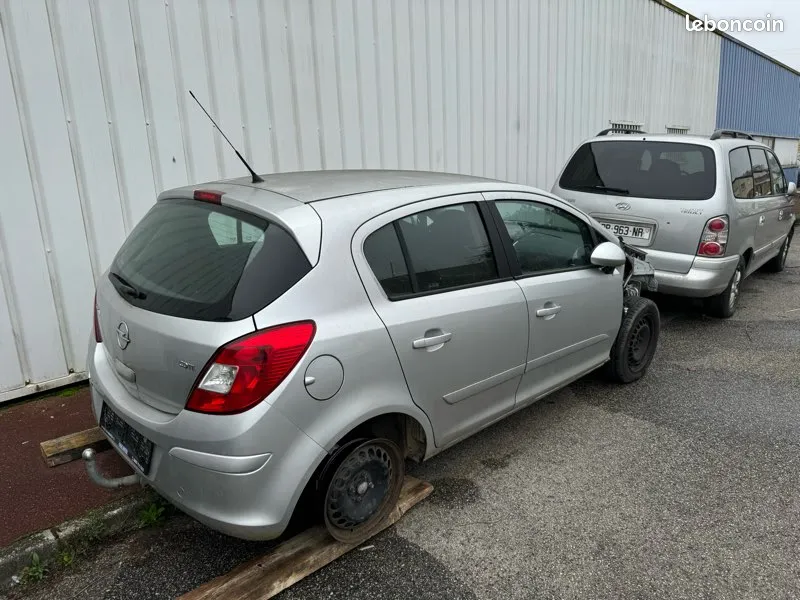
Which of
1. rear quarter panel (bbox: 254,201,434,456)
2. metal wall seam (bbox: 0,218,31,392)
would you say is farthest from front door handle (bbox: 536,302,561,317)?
metal wall seam (bbox: 0,218,31,392)

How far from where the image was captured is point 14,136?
149 inches

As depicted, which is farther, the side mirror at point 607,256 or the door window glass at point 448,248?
the side mirror at point 607,256

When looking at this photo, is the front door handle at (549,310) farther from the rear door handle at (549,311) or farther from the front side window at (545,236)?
the front side window at (545,236)

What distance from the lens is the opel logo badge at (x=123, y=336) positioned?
239 centimetres

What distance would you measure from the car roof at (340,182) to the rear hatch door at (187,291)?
0.90 ft

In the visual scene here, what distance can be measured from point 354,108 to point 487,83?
7.51 feet

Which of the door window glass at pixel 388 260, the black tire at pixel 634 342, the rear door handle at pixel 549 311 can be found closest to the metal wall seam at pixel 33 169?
the door window glass at pixel 388 260

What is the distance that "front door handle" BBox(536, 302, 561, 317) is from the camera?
3209 millimetres

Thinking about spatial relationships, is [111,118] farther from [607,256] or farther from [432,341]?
[607,256]

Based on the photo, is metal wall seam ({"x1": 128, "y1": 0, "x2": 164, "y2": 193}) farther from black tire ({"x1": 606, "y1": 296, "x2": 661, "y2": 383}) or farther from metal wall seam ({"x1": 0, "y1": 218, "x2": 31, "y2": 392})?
black tire ({"x1": 606, "y1": 296, "x2": 661, "y2": 383})

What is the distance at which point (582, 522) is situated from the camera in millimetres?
2809

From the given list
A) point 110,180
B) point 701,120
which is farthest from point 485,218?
point 701,120

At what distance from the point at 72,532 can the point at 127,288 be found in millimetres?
1160

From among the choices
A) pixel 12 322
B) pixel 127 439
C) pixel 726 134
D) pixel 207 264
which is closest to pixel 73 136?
pixel 12 322
